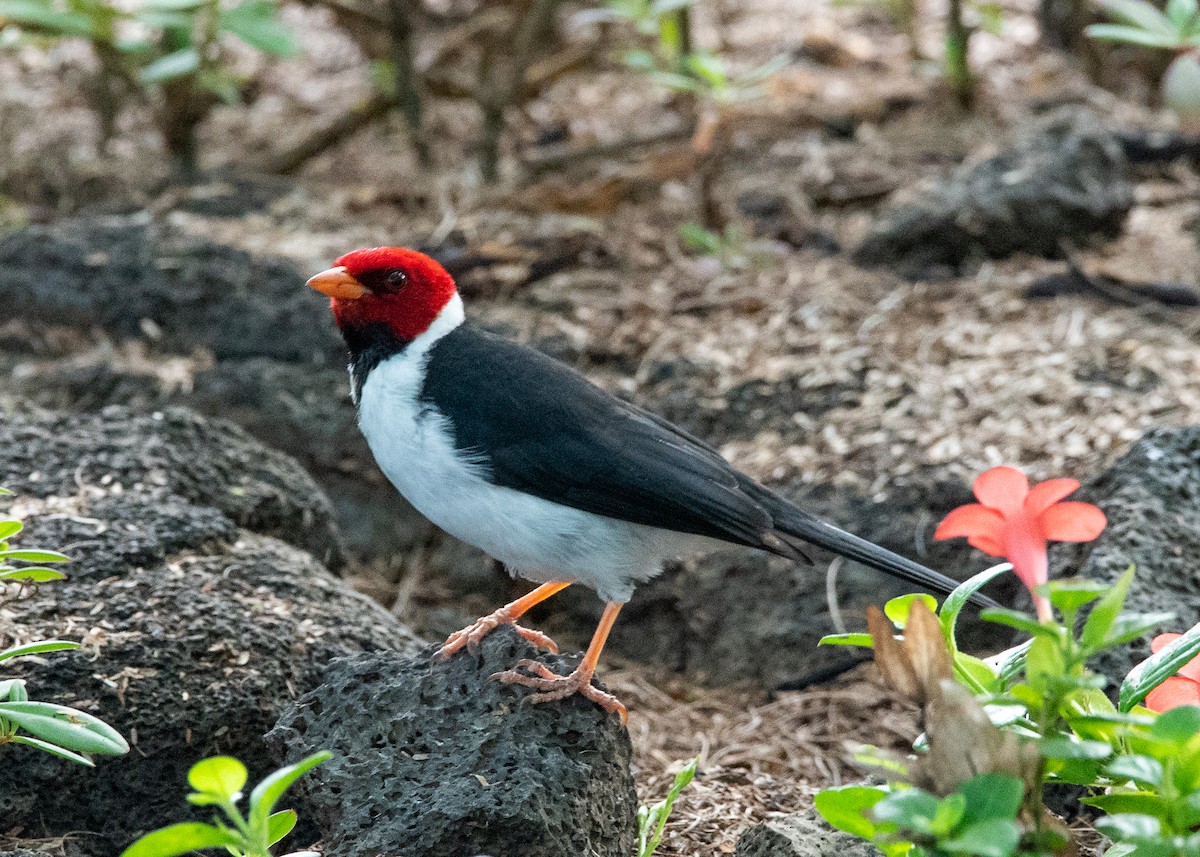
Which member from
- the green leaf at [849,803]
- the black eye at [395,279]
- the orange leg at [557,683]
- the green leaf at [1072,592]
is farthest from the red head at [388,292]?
the green leaf at [1072,592]

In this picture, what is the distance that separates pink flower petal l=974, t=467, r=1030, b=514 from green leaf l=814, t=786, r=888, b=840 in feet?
1.80

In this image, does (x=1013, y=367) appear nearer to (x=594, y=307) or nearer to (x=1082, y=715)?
(x=594, y=307)

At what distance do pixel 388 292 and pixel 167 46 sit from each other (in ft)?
Result: 11.4

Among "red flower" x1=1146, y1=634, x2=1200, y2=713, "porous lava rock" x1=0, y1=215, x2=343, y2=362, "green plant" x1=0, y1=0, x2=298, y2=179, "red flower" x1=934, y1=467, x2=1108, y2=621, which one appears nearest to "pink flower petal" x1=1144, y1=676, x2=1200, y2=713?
"red flower" x1=1146, y1=634, x2=1200, y2=713

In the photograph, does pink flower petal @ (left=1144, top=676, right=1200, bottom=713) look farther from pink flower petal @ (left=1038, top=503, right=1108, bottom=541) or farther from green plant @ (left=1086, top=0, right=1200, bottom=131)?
green plant @ (left=1086, top=0, right=1200, bottom=131)

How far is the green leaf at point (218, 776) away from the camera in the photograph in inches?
76.9

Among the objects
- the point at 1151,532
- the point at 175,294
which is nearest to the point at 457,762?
the point at 1151,532

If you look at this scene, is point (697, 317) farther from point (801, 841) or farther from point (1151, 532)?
point (801, 841)

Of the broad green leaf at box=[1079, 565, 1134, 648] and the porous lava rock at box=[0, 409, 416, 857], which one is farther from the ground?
the broad green leaf at box=[1079, 565, 1134, 648]

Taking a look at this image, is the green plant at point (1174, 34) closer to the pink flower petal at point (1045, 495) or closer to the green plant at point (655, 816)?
the pink flower petal at point (1045, 495)

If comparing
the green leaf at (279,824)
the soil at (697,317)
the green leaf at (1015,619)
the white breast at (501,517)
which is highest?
the green leaf at (1015,619)

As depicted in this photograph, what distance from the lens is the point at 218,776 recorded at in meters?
1.96

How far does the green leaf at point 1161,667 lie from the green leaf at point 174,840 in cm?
A: 153

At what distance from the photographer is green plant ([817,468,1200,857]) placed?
1.85 meters
